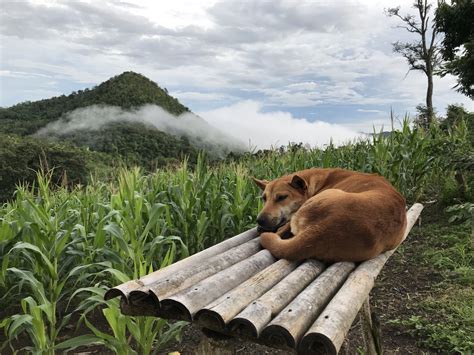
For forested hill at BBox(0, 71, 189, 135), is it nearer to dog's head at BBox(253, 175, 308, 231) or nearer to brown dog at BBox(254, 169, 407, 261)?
dog's head at BBox(253, 175, 308, 231)

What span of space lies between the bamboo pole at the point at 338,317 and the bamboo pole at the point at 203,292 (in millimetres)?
455

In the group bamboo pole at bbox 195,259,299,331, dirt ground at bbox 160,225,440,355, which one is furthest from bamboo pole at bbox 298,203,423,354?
dirt ground at bbox 160,225,440,355

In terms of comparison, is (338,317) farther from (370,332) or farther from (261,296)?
(370,332)

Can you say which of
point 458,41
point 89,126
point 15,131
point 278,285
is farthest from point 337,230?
point 15,131

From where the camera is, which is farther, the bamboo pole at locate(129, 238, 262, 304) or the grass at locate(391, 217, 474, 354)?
the grass at locate(391, 217, 474, 354)

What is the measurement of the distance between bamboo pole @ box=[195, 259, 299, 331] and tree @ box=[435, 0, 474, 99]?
839 inches

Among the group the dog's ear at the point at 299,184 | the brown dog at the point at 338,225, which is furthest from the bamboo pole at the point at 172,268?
the dog's ear at the point at 299,184

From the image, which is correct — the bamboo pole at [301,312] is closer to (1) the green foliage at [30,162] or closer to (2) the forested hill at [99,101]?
(1) the green foliage at [30,162]

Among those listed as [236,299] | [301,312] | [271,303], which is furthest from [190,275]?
[301,312]

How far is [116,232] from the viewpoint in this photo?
2822 millimetres

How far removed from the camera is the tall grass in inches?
100

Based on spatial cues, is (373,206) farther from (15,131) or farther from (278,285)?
(15,131)

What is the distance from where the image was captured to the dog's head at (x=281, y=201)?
3.04 m

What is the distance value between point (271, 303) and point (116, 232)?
1484 millimetres
